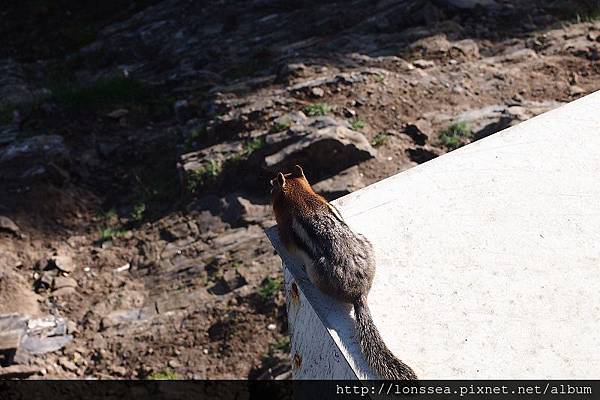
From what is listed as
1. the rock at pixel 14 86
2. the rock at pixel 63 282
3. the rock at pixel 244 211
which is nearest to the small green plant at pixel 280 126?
the rock at pixel 244 211

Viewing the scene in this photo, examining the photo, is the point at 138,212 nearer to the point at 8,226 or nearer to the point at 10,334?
the point at 8,226

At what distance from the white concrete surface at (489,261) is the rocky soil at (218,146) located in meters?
2.37

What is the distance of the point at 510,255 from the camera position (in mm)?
3590

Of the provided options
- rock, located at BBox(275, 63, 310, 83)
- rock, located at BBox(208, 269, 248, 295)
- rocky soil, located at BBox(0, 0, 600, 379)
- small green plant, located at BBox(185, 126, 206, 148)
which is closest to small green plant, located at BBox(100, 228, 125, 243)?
rocky soil, located at BBox(0, 0, 600, 379)

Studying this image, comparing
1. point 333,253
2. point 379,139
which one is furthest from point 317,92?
point 333,253

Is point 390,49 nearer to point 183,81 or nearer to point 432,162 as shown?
point 183,81

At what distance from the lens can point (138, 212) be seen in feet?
25.6

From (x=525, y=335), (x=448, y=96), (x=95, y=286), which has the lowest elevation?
(x=95, y=286)

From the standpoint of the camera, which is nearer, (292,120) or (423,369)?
(423,369)

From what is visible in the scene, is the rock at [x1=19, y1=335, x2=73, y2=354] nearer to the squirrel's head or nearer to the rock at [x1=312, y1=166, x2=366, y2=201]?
the rock at [x1=312, y1=166, x2=366, y2=201]

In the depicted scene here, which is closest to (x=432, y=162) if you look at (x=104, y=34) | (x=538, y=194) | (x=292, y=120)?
(x=538, y=194)

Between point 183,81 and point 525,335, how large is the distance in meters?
7.49

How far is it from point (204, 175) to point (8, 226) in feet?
6.95

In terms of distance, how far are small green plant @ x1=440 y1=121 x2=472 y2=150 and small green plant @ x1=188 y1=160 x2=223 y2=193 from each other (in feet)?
7.84
